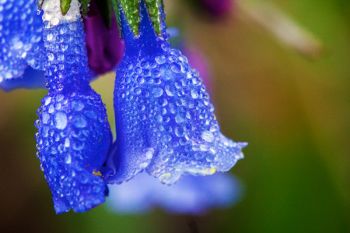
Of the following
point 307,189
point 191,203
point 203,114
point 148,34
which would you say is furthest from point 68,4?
point 307,189

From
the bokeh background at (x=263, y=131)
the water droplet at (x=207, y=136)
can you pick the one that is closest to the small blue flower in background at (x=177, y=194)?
the bokeh background at (x=263, y=131)

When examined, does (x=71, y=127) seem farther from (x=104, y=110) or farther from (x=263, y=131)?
(x=263, y=131)

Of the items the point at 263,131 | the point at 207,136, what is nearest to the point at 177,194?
the point at 263,131

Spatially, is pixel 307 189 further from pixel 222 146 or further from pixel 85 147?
pixel 85 147

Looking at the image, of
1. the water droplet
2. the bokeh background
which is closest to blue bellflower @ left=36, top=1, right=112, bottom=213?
the water droplet

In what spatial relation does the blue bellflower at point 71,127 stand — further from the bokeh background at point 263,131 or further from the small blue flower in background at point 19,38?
the bokeh background at point 263,131

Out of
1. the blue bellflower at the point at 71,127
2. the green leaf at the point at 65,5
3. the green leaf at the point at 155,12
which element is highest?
the green leaf at the point at 155,12

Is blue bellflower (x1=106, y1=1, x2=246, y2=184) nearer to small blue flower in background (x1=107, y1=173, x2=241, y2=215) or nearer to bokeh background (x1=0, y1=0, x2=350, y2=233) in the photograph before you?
small blue flower in background (x1=107, y1=173, x2=241, y2=215)
